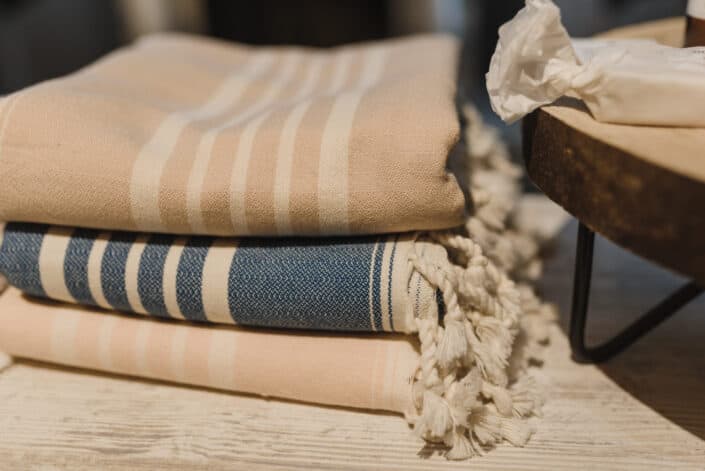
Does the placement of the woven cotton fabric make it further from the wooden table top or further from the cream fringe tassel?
the wooden table top

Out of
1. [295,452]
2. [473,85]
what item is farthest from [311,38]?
[295,452]

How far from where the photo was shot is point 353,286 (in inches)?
17.6

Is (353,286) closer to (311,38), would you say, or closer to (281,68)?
(281,68)

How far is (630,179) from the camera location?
0.35m

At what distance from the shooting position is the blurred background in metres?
1.33

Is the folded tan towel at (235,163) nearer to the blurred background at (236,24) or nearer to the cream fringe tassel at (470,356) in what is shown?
the cream fringe tassel at (470,356)

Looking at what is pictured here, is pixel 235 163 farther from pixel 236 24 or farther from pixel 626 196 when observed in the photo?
pixel 236 24

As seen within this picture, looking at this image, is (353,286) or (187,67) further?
(187,67)

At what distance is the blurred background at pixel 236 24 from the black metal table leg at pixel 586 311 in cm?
81

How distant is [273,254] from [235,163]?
0.07 meters

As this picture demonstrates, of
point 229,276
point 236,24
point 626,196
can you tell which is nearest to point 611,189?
point 626,196

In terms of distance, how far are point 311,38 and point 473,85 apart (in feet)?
1.25

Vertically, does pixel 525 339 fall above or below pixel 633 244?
below

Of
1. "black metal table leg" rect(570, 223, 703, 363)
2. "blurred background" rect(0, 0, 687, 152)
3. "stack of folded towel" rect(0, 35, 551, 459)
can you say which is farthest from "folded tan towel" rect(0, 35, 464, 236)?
"blurred background" rect(0, 0, 687, 152)
